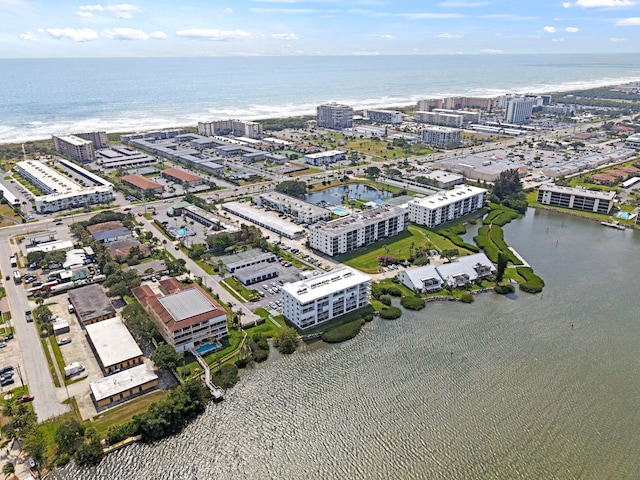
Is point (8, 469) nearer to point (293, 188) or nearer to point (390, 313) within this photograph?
point (390, 313)

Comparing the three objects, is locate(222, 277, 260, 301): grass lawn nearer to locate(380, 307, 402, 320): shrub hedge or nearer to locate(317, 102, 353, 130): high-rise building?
locate(380, 307, 402, 320): shrub hedge

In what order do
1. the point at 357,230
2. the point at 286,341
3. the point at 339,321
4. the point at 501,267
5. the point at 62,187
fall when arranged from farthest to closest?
1. the point at 62,187
2. the point at 357,230
3. the point at 501,267
4. the point at 339,321
5. the point at 286,341

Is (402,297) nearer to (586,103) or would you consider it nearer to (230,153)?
(230,153)

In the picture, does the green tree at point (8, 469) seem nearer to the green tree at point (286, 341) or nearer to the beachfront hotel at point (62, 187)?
the green tree at point (286, 341)

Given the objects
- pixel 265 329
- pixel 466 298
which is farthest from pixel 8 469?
pixel 466 298

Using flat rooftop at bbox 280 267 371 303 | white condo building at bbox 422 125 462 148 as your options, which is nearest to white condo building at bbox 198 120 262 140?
white condo building at bbox 422 125 462 148

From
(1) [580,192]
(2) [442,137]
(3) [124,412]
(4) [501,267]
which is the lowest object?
(3) [124,412]
